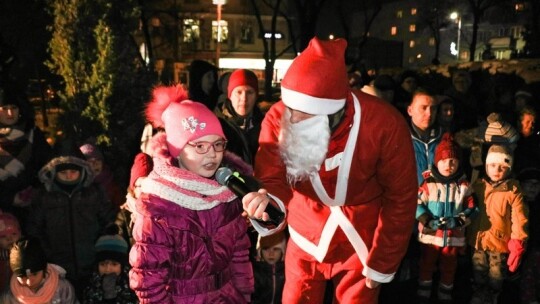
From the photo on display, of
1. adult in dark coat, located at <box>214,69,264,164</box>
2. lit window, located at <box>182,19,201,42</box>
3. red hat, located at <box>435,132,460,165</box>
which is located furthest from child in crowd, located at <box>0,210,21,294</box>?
lit window, located at <box>182,19,201,42</box>

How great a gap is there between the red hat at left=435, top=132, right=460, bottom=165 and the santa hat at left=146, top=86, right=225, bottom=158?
9.75ft

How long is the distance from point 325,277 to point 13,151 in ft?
13.0

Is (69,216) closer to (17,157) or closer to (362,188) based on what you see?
(17,157)

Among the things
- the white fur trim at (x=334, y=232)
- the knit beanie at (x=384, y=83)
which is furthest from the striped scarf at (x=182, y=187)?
the knit beanie at (x=384, y=83)

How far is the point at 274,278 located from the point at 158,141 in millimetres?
2481

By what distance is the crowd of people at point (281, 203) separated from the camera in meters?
3.01

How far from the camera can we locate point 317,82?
9.93ft

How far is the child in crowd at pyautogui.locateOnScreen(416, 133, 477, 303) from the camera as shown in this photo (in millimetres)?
5305

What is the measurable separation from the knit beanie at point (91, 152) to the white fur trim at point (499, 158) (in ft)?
14.0

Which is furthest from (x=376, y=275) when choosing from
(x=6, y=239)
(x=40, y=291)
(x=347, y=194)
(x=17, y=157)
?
(x=17, y=157)

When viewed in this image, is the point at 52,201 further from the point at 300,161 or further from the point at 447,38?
the point at 447,38

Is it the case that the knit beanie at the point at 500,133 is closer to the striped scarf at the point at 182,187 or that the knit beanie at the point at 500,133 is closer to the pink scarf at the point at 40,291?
the striped scarf at the point at 182,187

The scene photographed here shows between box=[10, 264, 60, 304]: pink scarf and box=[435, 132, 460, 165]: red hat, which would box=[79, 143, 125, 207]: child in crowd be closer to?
box=[10, 264, 60, 304]: pink scarf

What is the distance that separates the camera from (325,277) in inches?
142
